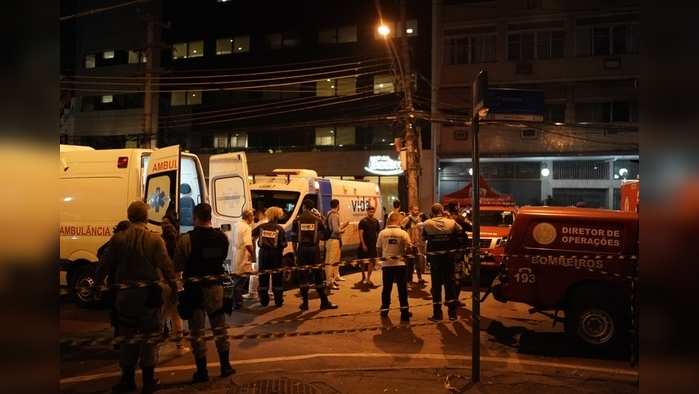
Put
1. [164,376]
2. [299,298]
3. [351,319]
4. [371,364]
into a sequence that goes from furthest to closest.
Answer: [299,298]
[351,319]
[371,364]
[164,376]

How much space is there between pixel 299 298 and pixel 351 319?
2.29m

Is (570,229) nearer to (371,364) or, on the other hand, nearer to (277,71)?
(371,364)

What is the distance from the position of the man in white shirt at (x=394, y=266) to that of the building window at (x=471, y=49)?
21.6 m

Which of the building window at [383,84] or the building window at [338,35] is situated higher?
the building window at [338,35]

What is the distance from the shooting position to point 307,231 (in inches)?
409

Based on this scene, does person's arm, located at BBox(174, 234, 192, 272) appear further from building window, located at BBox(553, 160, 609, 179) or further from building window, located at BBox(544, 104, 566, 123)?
building window, located at BBox(553, 160, 609, 179)

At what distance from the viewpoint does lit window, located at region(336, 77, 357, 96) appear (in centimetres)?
3312

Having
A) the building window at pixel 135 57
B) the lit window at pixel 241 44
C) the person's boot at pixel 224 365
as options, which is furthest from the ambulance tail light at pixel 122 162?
the building window at pixel 135 57

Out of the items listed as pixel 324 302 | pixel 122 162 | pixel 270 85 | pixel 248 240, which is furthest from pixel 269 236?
pixel 270 85

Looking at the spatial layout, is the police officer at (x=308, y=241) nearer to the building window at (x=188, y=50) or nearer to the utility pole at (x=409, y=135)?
the utility pole at (x=409, y=135)

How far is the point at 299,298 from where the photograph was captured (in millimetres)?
11227

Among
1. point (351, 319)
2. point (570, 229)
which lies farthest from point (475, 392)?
point (351, 319)

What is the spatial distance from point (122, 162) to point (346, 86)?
2433 cm

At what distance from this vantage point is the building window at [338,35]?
33.2m
